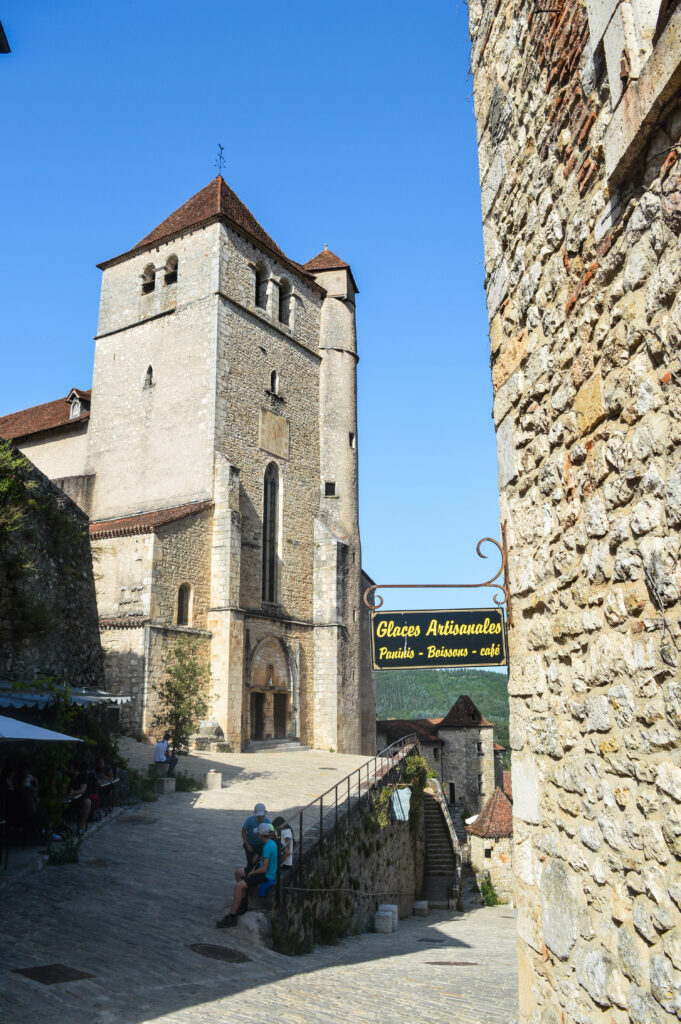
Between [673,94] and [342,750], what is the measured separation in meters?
25.9

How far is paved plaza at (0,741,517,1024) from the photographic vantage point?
5727 millimetres

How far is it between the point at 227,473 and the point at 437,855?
13209 millimetres

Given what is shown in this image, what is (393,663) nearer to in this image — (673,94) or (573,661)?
(573,661)

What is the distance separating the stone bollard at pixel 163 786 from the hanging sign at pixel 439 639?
449 inches

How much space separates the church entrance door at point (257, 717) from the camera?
24.9 metres

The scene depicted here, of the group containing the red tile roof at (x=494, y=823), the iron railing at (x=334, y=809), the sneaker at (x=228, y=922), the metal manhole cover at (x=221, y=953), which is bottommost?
the red tile roof at (x=494, y=823)

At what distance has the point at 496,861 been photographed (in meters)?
27.7

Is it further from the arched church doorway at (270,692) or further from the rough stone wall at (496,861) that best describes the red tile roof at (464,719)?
the arched church doorway at (270,692)

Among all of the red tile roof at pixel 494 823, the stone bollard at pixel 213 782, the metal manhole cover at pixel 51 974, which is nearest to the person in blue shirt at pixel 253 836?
the metal manhole cover at pixel 51 974

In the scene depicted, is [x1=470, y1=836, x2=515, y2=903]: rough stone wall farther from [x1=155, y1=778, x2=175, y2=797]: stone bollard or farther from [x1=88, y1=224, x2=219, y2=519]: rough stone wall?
[x1=155, y1=778, x2=175, y2=797]: stone bollard

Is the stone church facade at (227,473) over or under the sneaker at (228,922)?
over

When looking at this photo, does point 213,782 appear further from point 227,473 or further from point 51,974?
point 227,473

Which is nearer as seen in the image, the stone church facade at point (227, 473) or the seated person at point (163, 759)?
the seated person at point (163, 759)

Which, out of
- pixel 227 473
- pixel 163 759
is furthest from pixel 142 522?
pixel 163 759
